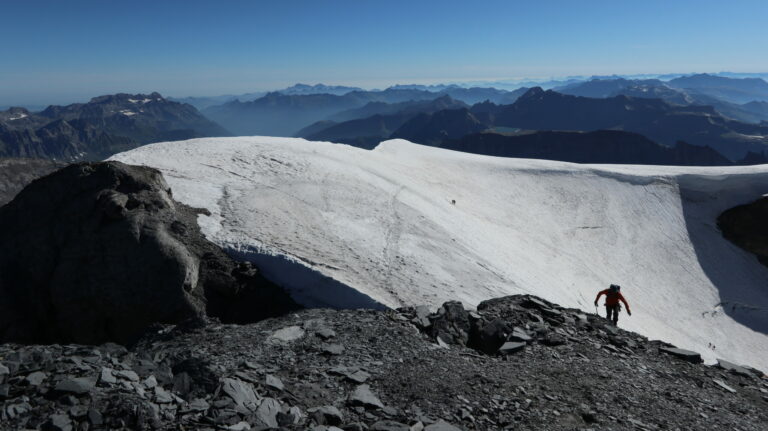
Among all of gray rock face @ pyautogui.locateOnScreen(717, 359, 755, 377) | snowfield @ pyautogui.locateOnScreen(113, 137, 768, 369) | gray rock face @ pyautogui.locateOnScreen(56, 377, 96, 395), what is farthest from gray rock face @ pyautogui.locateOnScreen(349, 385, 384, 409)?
gray rock face @ pyautogui.locateOnScreen(717, 359, 755, 377)

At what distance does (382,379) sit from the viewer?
1026 centimetres

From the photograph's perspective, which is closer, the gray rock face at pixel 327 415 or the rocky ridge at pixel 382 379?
the rocky ridge at pixel 382 379

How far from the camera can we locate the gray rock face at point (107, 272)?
48.2 feet

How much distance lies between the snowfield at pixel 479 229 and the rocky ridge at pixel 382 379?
349cm

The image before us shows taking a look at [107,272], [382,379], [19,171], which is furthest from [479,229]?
[19,171]

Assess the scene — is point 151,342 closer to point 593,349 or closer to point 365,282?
point 365,282

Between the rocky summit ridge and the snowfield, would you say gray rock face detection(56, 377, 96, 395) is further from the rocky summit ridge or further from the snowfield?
the snowfield

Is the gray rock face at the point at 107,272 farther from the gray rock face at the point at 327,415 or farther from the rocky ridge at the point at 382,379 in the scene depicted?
the gray rock face at the point at 327,415

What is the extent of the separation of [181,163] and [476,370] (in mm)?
20807

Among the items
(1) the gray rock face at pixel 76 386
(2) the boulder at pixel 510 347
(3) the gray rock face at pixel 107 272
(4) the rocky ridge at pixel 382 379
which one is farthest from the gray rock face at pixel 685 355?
(1) the gray rock face at pixel 76 386

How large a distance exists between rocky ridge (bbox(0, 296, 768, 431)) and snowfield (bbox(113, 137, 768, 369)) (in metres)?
3.49

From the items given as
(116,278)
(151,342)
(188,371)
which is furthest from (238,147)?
(188,371)

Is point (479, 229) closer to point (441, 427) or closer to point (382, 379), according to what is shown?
point (382, 379)

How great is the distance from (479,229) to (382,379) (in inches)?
780
